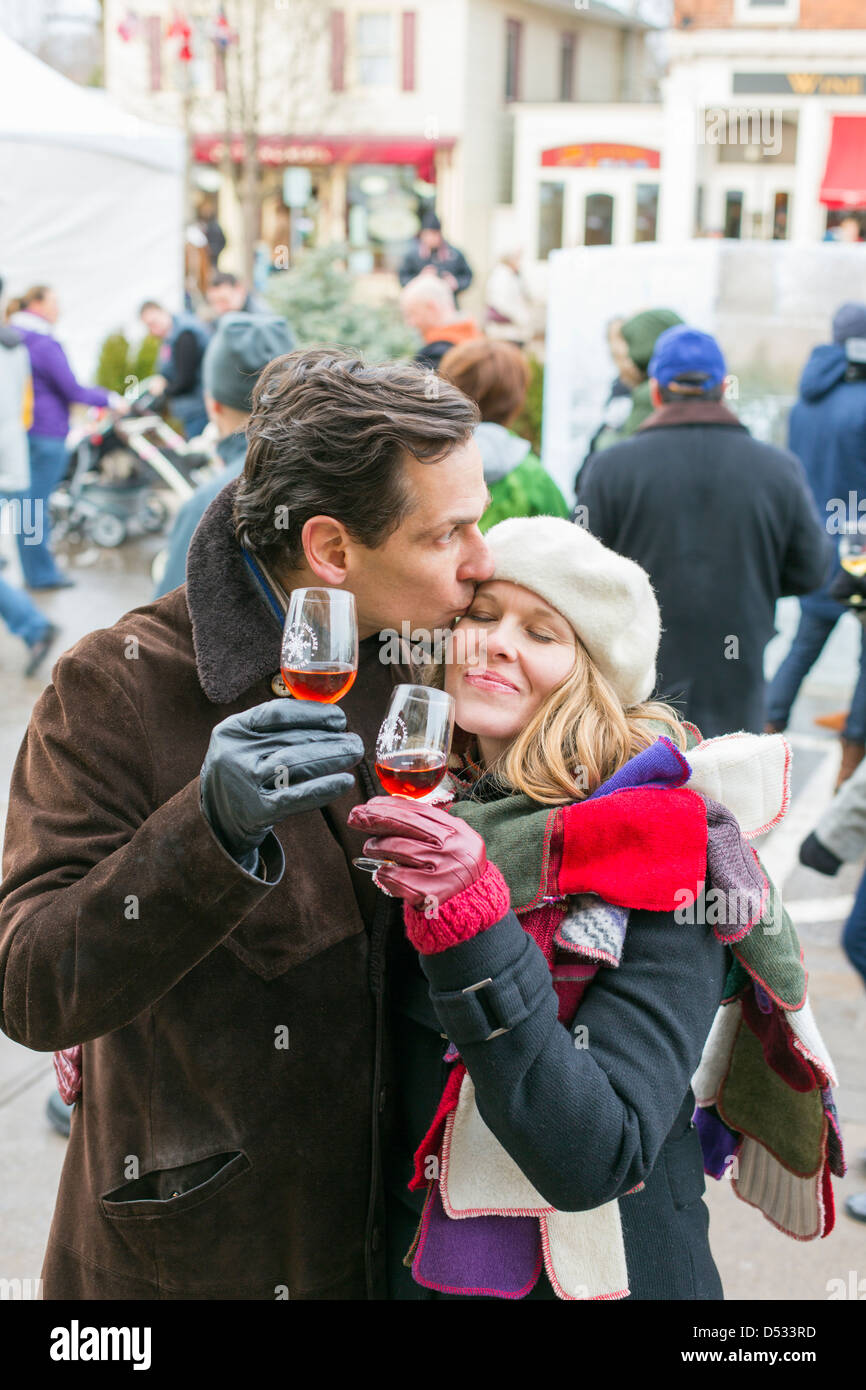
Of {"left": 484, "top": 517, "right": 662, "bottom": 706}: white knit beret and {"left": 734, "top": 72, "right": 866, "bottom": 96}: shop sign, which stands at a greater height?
{"left": 734, "top": 72, "right": 866, "bottom": 96}: shop sign

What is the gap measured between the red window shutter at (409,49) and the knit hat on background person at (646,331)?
2904 centimetres

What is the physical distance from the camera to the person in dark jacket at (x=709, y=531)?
4.50 meters

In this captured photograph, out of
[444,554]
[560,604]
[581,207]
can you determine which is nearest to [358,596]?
[444,554]

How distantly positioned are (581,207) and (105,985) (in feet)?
104

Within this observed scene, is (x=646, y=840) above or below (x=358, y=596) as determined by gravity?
below

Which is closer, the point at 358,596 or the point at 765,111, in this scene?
the point at 358,596

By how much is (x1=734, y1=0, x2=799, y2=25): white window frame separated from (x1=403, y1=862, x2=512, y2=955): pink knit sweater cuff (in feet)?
81.5

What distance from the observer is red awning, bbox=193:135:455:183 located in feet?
99.2

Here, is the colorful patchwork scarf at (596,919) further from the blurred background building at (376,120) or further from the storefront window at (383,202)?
the storefront window at (383,202)

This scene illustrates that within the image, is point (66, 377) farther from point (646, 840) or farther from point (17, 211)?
point (646, 840)

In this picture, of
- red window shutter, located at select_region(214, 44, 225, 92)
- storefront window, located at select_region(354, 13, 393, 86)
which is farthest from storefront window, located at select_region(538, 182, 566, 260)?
red window shutter, located at select_region(214, 44, 225, 92)

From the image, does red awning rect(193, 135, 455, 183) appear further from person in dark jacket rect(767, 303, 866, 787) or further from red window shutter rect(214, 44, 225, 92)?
person in dark jacket rect(767, 303, 866, 787)

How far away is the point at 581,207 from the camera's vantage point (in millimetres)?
30656
